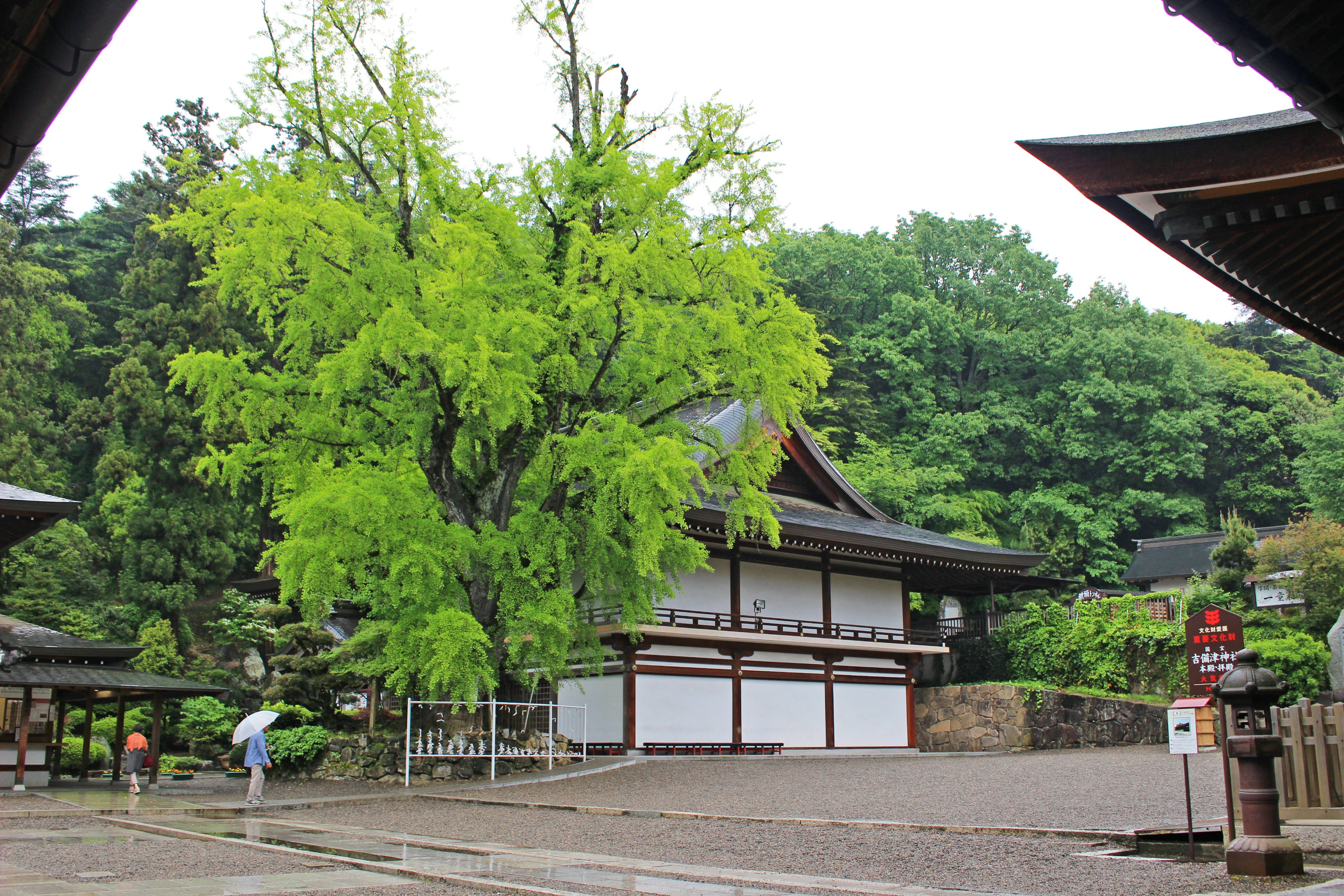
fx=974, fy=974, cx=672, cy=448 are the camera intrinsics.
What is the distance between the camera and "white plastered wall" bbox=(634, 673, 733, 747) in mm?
20391

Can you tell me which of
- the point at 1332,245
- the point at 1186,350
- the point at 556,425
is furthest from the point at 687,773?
the point at 1186,350

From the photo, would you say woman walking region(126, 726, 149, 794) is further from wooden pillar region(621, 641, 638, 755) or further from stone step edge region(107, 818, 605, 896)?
wooden pillar region(621, 641, 638, 755)

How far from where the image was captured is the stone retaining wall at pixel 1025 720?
24.1m

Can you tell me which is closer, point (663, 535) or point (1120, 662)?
point (663, 535)

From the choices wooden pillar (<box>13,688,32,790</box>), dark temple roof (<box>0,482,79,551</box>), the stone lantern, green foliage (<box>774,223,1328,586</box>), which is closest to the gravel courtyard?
the stone lantern

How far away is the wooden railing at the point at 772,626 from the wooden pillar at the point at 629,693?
2.49 ft

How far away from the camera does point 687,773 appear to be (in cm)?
1644

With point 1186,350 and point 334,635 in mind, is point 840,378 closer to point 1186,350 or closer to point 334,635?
point 1186,350

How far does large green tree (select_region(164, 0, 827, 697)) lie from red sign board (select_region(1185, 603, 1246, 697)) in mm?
7256

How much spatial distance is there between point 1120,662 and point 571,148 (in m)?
19.3

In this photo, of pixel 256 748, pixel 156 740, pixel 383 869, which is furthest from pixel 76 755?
pixel 383 869

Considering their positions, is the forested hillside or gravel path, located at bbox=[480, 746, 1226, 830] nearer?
gravel path, located at bbox=[480, 746, 1226, 830]

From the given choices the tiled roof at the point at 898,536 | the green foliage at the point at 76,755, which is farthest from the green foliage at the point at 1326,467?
the green foliage at the point at 76,755

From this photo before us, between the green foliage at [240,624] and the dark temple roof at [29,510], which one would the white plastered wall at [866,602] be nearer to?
the green foliage at [240,624]
